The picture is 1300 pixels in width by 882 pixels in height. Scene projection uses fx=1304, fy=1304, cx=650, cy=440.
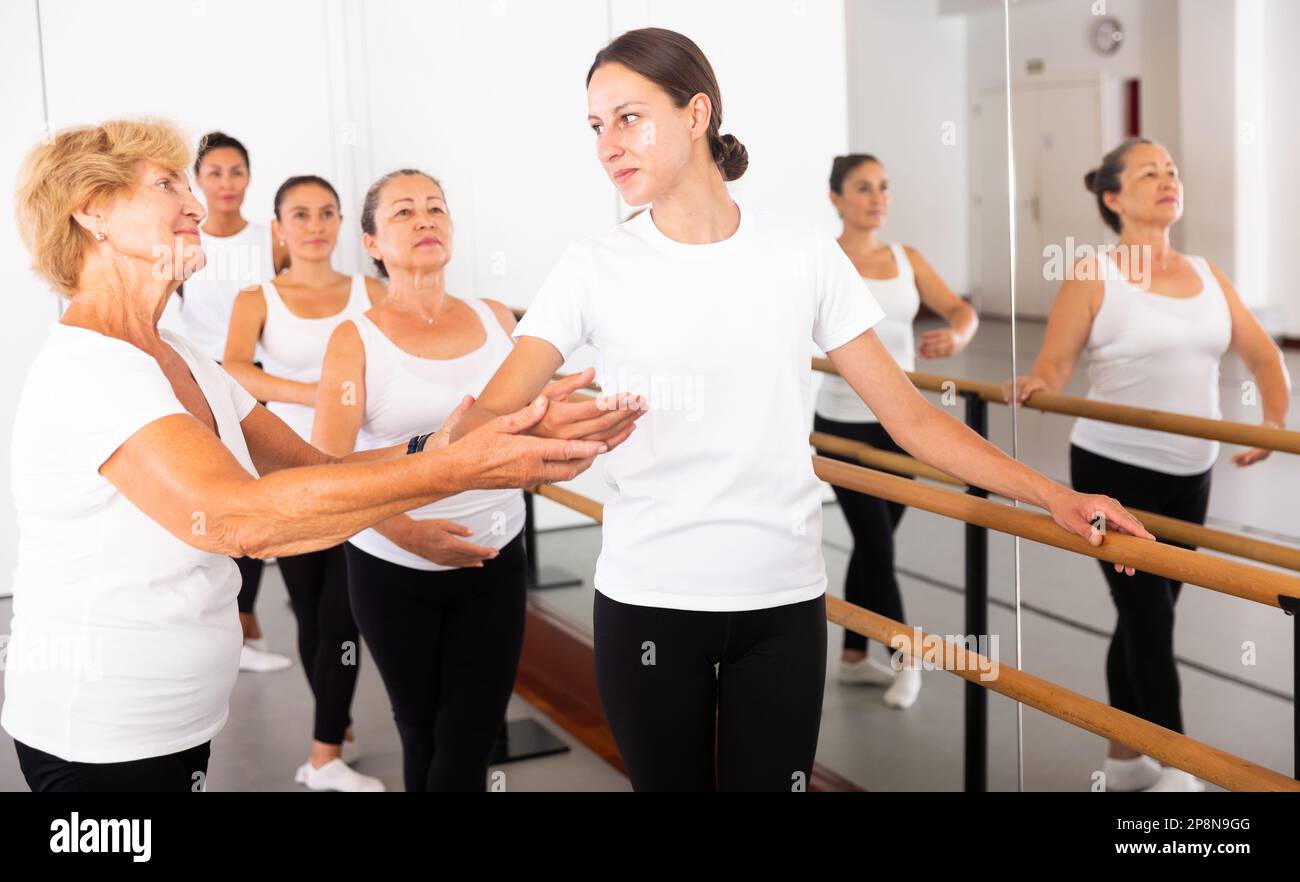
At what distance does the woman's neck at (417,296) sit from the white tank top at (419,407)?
96 millimetres

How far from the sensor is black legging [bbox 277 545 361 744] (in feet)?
11.3

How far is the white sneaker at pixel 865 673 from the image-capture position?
3.42 meters

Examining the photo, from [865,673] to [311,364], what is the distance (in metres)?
1.71

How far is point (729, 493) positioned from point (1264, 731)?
80.8 inches

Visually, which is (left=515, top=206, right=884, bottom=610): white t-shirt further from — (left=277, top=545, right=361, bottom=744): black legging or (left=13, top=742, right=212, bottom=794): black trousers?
(left=277, top=545, right=361, bottom=744): black legging

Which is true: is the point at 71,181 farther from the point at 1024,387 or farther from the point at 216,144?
the point at 216,144

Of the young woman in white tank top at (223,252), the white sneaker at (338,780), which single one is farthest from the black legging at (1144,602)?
the young woman in white tank top at (223,252)

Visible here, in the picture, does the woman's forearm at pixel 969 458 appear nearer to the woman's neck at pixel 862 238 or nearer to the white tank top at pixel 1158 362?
the woman's neck at pixel 862 238

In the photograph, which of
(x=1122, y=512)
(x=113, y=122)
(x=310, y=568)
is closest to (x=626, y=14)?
(x=310, y=568)

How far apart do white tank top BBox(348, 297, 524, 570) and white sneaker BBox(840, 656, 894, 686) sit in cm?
114

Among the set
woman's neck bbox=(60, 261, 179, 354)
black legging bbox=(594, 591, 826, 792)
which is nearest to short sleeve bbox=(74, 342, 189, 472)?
woman's neck bbox=(60, 261, 179, 354)

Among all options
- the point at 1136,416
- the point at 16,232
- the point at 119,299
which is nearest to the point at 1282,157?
the point at 1136,416

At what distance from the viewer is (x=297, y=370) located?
359 centimetres

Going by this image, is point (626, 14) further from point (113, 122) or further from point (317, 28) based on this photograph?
point (113, 122)
